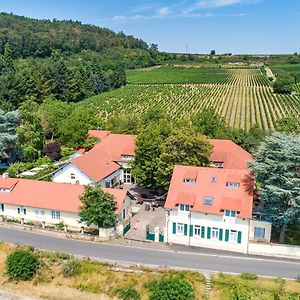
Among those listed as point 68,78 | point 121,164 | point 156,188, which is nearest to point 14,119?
point 121,164

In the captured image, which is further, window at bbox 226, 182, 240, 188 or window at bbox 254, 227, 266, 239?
window at bbox 226, 182, 240, 188

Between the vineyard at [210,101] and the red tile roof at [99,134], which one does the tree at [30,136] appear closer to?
the red tile roof at [99,134]

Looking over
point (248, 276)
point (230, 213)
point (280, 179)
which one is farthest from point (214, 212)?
point (248, 276)

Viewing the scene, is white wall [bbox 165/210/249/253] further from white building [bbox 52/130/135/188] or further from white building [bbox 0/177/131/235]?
white building [bbox 52/130/135/188]

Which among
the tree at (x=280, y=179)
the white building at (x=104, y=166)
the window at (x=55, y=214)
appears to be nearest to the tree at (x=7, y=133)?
the white building at (x=104, y=166)

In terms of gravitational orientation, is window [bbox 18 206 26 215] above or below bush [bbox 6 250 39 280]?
above

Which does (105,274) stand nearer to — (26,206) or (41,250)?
(41,250)

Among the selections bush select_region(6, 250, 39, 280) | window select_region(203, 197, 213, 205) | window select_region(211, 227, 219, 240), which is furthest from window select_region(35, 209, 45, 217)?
window select_region(211, 227, 219, 240)

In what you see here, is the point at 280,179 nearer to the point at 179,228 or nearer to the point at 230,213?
the point at 230,213
